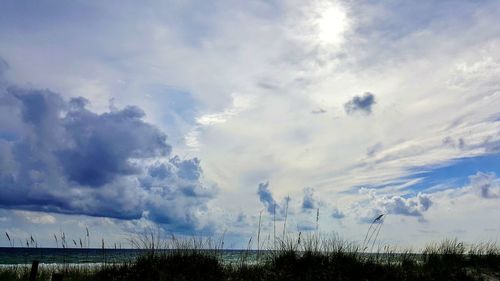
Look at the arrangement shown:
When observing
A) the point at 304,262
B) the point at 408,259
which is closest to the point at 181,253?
the point at 304,262

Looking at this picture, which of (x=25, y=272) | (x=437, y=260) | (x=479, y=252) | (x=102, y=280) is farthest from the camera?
(x=479, y=252)

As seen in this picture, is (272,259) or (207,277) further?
(272,259)

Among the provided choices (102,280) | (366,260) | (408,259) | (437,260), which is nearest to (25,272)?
(102,280)

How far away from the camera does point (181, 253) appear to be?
49.4ft

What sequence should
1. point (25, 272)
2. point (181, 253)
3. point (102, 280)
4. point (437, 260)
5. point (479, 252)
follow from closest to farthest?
1. point (102, 280)
2. point (181, 253)
3. point (25, 272)
4. point (437, 260)
5. point (479, 252)

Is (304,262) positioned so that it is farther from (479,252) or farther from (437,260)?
(479,252)

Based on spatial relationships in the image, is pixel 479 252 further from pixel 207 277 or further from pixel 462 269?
pixel 207 277

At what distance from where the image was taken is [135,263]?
14555 mm

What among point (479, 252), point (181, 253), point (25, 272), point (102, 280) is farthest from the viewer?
point (479, 252)

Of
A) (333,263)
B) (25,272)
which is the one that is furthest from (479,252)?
Answer: (25,272)

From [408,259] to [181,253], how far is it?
27.3 ft

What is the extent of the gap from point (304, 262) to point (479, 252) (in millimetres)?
9395

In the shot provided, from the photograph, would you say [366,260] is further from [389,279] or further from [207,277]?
[207,277]

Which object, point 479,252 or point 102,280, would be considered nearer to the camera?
point 102,280
